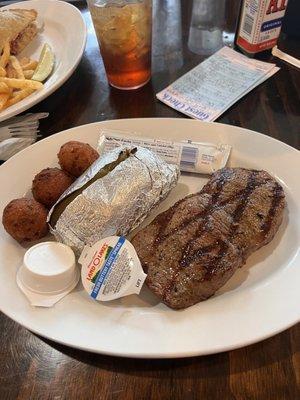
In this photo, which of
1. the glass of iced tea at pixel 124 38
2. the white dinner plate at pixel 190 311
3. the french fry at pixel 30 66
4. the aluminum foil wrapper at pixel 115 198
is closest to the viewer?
the white dinner plate at pixel 190 311

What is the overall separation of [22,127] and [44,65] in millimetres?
295

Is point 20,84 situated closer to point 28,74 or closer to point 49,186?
point 28,74

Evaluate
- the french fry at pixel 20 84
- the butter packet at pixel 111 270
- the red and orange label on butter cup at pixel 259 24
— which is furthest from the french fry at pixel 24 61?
the butter packet at pixel 111 270

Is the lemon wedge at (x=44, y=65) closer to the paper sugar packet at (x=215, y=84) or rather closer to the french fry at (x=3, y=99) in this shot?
the french fry at (x=3, y=99)

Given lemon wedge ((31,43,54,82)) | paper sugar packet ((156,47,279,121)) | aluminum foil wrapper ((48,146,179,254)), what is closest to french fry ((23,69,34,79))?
lemon wedge ((31,43,54,82))

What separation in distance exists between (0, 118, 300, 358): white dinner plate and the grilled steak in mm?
37

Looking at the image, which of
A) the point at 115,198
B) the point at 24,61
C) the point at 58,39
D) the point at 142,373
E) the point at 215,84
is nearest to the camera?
the point at 142,373

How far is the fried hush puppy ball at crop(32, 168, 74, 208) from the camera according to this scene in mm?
937

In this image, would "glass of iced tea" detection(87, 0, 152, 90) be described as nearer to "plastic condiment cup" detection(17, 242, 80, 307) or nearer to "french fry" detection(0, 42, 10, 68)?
"french fry" detection(0, 42, 10, 68)

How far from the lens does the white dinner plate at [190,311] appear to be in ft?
2.24

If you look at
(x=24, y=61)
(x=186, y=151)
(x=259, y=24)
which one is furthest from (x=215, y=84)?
(x=24, y=61)

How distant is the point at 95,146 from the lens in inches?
42.9

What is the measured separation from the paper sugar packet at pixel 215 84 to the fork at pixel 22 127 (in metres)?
0.39

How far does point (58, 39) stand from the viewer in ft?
4.84
